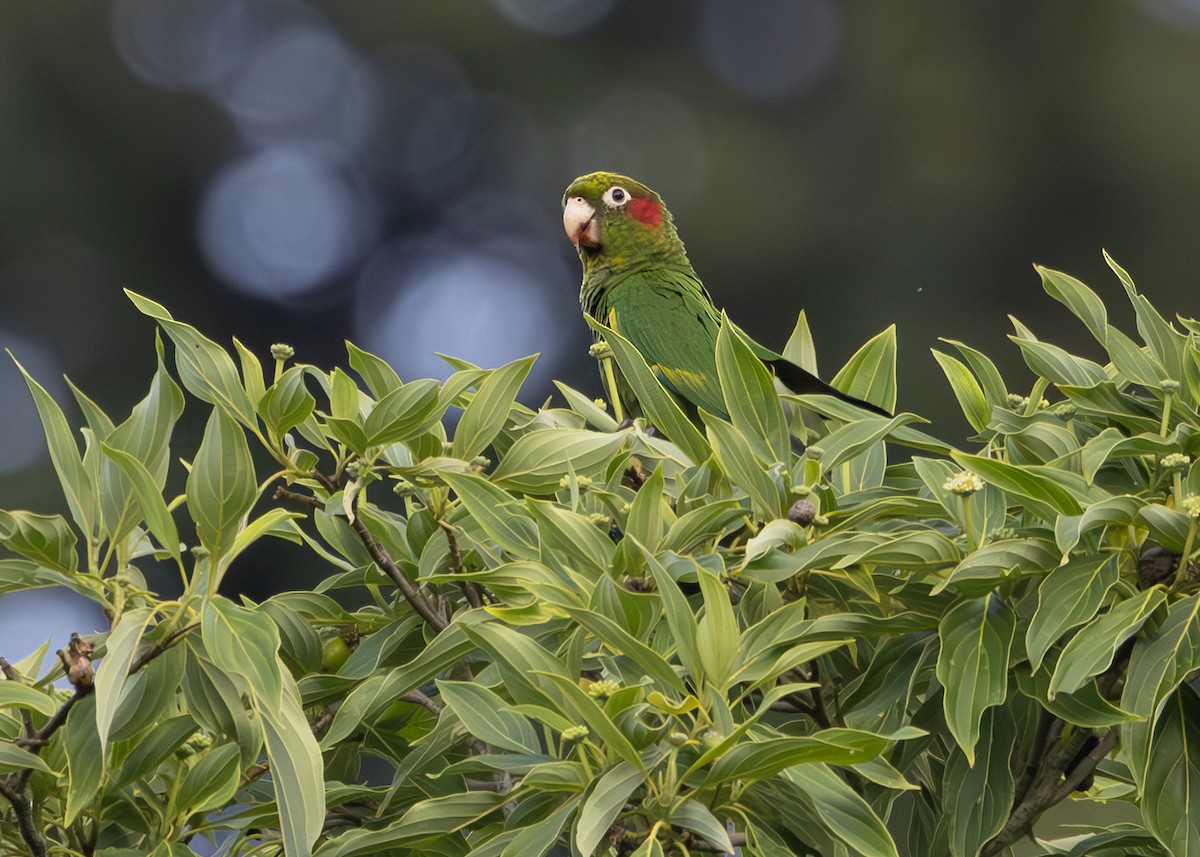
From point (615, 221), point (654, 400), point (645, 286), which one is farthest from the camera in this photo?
point (615, 221)

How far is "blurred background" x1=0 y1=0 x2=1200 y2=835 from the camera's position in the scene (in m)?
7.00

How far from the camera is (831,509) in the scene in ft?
3.24

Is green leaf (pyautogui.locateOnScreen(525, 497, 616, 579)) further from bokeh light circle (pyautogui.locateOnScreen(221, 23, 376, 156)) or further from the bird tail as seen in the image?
bokeh light circle (pyautogui.locateOnScreen(221, 23, 376, 156))

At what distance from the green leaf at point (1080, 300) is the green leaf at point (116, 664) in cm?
83

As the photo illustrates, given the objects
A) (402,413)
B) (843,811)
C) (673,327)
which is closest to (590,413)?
(402,413)

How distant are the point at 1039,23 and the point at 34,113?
6423 millimetres

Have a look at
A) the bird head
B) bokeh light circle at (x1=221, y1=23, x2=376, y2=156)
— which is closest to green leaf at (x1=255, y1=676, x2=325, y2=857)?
the bird head

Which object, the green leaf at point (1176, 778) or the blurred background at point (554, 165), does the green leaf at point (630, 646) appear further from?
the blurred background at point (554, 165)

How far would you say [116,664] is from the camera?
834 millimetres

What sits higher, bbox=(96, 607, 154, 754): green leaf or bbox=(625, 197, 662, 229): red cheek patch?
bbox=(625, 197, 662, 229): red cheek patch

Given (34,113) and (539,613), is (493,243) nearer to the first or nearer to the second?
(34,113)

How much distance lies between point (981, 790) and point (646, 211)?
2.21 metres

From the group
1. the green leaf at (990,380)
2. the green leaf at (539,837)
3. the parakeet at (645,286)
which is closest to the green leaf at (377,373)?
the green leaf at (539,837)

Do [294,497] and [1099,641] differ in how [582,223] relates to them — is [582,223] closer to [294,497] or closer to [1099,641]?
[294,497]
